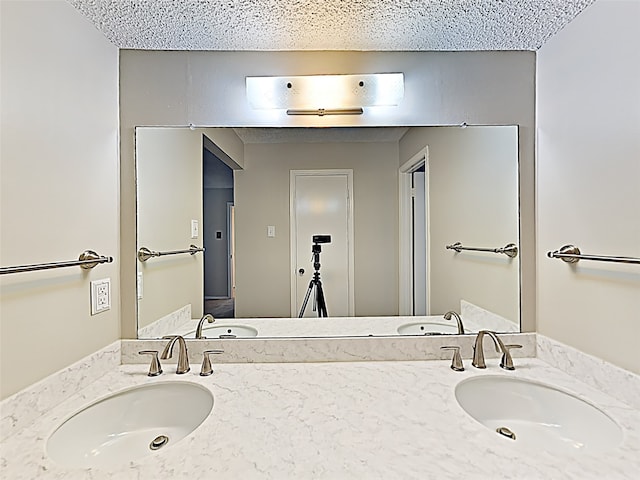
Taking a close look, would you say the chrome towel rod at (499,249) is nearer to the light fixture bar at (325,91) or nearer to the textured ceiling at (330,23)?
the light fixture bar at (325,91)

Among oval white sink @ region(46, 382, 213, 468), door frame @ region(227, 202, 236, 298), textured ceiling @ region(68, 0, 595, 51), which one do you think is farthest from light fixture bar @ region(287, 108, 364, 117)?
oval white sink @ region(46, 382, 213, 468)

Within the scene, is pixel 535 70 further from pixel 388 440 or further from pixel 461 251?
pixel 388 440

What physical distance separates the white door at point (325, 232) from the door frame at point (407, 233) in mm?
224

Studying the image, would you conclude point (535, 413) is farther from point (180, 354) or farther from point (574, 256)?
point (180, 354)

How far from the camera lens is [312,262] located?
68.4 inches

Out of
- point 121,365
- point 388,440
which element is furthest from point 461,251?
point 121,365

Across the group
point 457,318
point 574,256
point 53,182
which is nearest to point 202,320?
point 53,182

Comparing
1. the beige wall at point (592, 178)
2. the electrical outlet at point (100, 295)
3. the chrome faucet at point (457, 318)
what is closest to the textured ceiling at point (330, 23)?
the beige wall at point (592, 178)

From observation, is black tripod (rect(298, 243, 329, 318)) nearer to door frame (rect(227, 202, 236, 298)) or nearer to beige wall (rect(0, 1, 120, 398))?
door frame (rect(227, 202, 236, 298))

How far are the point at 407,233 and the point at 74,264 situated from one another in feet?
4.21

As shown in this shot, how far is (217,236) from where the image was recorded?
1696mm

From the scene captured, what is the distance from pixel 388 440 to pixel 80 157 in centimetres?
131

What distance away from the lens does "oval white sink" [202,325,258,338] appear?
5.35ft

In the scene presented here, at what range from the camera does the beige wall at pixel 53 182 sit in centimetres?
101
